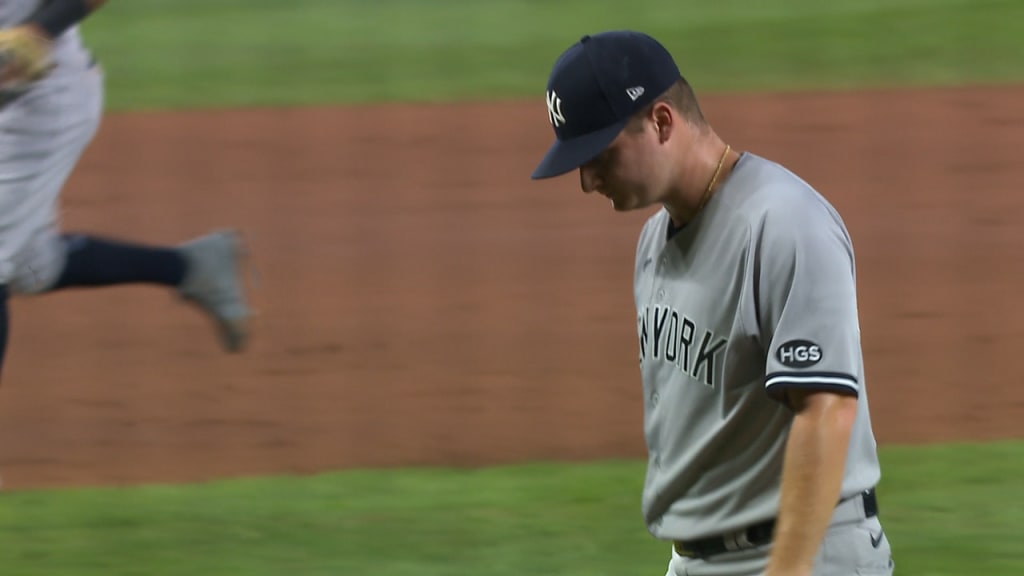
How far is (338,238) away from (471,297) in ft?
4.23

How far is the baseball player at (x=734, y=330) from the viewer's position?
2596mm

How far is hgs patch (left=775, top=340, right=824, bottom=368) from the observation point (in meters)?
2.59

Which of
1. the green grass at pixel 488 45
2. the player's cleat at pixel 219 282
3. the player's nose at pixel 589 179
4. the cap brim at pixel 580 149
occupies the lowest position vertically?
the green grass at pixel 488 45

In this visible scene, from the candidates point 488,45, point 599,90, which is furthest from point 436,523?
point 488,45

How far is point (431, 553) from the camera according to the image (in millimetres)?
4824

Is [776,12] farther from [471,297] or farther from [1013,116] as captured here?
[471,297]

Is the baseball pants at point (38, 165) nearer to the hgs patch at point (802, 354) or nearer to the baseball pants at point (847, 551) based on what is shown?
the baseball pants at point (847, 551)

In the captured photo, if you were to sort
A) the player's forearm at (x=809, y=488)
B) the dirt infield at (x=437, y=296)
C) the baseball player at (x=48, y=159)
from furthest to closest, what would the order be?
1. the dirt infield at (x=437, y=296)
2. the baseball player at (x=48, y=159)
3. the player's forearm at (x=809, y=488)

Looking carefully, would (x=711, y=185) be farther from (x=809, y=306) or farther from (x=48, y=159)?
(x=48, y=159)

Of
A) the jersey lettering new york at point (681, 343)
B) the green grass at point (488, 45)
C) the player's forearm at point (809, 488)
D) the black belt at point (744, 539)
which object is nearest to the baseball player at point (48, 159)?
the jersey lettering new york at point (681, 343)

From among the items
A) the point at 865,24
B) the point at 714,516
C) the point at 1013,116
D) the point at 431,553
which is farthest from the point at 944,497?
the point at 865,24

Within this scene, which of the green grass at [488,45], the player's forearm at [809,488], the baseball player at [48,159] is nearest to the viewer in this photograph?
the player's forearm at [809,488]

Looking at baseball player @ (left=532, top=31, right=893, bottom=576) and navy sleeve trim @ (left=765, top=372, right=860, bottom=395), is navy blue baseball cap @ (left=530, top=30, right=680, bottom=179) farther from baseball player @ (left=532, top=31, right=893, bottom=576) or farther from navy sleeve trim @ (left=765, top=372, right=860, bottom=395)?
navy sleeve trim @ (left=765, top=372, right=860, bottom=395)

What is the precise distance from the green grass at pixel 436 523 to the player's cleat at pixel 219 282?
56 centimetres
